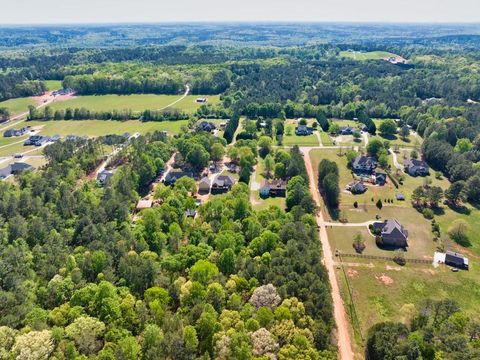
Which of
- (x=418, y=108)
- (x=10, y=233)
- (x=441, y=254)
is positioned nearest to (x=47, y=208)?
(x=10, y=233)

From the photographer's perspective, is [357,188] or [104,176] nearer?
[357,188]

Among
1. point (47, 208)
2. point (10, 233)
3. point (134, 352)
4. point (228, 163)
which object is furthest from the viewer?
point (228, 163)

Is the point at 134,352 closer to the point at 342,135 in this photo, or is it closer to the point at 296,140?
the point at 296,140

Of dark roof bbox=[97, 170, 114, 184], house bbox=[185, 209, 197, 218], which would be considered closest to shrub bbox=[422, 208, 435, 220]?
house bbox=[185, 209, 197, 218]

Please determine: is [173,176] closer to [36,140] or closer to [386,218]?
[386,218]

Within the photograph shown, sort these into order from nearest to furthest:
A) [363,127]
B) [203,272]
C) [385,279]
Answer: [203,272] → [385,279] → [363,127]

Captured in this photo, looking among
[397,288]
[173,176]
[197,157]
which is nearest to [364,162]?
[197,157]
